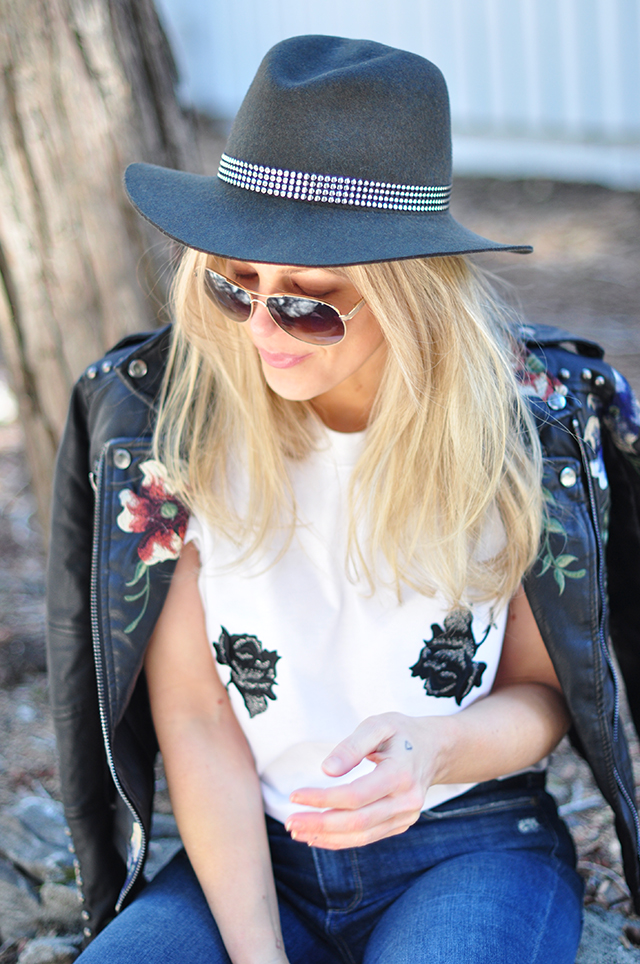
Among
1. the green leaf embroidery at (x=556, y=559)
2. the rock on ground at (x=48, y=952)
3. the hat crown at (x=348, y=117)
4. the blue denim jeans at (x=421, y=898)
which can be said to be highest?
the hat crown at (x=348, y=117)

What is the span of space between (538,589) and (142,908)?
0.90 m

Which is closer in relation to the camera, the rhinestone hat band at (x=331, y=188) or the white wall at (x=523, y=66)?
the rhinestone hat band at (x=331, y=188)

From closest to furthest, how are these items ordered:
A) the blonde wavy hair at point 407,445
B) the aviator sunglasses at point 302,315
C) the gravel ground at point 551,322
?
the aviator sunglasses at point 302,315
the blonde wavy hair at point 407,445
the gravel ground at point 551,322

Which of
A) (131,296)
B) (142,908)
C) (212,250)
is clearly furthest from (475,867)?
(131,296)

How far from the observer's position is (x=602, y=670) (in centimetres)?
157

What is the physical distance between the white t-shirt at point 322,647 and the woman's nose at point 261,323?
0.97ft

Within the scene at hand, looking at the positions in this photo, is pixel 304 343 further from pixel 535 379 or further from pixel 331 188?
pixel 535 379

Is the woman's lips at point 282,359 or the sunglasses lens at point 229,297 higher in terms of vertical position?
the sunglasses lens at point 229,297

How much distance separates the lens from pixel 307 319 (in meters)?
1.38

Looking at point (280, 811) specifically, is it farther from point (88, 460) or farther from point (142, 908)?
point (88, 460)

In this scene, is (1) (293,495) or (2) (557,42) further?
(2) (557,42)

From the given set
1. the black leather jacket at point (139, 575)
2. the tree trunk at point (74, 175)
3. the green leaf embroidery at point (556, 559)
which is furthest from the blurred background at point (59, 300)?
the green leaf embroidery at point (556, 559)

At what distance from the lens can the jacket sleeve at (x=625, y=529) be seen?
5.47 feet

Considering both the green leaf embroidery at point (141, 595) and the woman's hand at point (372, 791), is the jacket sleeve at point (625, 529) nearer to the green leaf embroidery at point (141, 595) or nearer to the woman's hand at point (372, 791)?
the woman's hand at point (372, 791)
